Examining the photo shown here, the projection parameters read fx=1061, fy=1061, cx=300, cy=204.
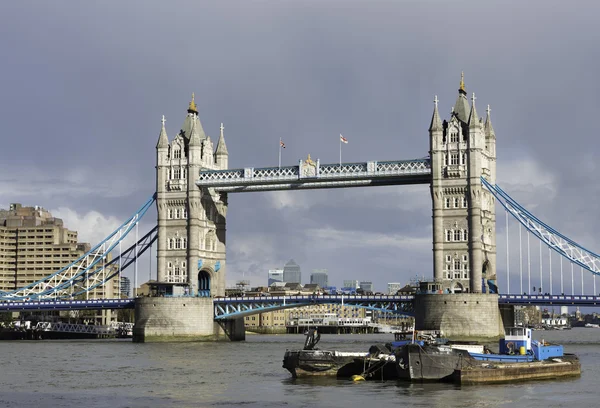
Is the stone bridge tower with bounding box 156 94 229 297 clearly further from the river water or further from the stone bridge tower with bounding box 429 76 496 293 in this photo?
the river water

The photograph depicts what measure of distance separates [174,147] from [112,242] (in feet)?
56.3

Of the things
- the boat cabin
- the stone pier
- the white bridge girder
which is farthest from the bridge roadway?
the boat cabin

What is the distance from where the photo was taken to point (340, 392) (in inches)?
2431

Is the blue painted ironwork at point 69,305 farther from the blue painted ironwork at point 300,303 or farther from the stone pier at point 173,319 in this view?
the blue painted ironwork at point 300,303

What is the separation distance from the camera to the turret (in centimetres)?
14412

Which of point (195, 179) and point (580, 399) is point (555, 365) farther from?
point (195, 179)

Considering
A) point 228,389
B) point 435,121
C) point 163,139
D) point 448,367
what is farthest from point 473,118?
point 228,389

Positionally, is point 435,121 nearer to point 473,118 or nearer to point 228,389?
point 473,118

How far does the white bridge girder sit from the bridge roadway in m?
14.0

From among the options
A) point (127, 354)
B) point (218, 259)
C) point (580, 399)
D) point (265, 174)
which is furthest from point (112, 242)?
point (580, 399)

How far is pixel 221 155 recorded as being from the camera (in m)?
144

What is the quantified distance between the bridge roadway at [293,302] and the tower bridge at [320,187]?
18 centimetres

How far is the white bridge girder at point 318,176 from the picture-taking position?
127 m

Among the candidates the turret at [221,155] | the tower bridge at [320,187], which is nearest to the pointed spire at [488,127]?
Answer: the tower bridge at [320,187]
